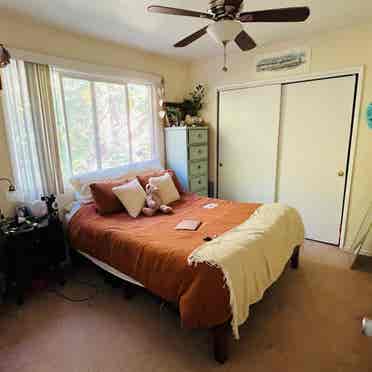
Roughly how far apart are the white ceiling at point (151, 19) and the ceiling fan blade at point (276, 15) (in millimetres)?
680

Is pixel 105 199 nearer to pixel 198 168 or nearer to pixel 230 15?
pixel 198 168

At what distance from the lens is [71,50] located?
108 inches

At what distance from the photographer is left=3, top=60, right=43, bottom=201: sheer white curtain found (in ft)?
7.71

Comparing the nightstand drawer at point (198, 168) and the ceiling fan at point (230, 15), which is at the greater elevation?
the ceiling fan at point (230, 15)

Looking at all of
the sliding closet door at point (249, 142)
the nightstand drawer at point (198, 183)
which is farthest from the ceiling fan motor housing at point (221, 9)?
the nightstand drawer at point (198, 183)

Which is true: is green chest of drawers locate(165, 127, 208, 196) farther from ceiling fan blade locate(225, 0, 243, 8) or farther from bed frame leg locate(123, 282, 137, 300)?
ceiling fan blade locate(225, 0, 243, 8)

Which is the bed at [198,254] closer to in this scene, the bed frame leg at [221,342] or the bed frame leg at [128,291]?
the bed frame leg at [221,342]

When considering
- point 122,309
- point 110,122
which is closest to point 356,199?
point 122,309

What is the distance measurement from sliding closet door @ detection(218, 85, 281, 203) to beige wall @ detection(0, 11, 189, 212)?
97 centimetres

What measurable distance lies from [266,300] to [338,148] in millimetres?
1970

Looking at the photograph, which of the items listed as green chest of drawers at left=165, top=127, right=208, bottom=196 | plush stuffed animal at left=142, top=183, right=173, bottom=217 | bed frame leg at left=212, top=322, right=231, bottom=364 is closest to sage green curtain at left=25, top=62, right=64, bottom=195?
plush stuffed animal at left=142, top=183, right=173, bottom=217

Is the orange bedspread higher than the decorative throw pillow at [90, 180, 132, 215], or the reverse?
the decorative throw pillow at [90, 180, 132, 215]

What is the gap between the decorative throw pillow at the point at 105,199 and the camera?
264 centimetres

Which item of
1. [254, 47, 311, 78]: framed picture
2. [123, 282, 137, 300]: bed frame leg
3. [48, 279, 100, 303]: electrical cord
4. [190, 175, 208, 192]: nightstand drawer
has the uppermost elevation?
[254, 47, 311, 78]: framed picture
